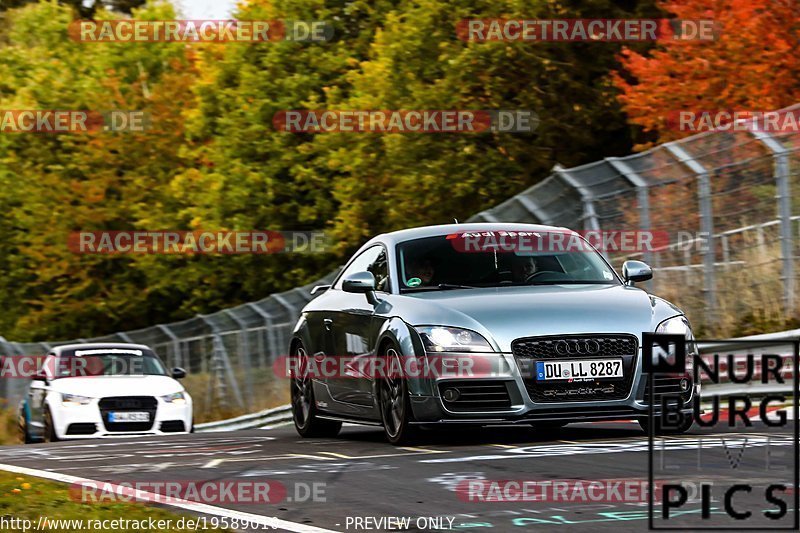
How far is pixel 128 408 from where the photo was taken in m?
20.3

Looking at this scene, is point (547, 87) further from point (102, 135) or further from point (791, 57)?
point (102, 135)

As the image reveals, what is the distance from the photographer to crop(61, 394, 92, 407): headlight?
20.1 m

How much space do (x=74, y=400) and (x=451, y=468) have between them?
37.5 ft

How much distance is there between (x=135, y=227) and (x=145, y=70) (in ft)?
24.3

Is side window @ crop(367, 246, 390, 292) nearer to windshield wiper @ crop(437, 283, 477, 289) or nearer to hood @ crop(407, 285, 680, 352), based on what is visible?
windshield wiper @ crop(437, 283, 477, 289)

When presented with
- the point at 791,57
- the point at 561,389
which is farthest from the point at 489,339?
the point at 791,57

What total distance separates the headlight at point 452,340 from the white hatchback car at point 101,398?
969cm

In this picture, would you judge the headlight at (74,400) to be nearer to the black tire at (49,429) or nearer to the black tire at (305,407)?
the black tire at (49,429)

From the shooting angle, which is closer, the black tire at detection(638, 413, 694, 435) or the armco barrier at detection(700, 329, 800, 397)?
the black tire at detection(638, 413, 694, 435)

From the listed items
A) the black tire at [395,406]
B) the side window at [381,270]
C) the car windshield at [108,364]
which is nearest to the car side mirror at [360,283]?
the side window at [381,270]

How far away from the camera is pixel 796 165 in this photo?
1596 cm

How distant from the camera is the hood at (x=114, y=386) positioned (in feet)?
66.6

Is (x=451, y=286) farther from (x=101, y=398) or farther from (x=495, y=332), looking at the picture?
(x=101, y=398)

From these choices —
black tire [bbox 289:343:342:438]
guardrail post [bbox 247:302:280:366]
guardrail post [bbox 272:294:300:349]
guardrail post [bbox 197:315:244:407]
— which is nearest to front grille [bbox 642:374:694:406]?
black tire [bbox 289:343:342:438]
